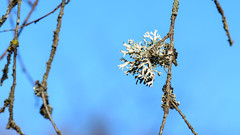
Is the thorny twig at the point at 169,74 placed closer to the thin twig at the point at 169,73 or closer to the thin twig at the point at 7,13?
the thin twig at the point at 169,73

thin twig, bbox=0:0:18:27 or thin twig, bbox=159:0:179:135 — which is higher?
thin twig, bbox=0:0:18:27

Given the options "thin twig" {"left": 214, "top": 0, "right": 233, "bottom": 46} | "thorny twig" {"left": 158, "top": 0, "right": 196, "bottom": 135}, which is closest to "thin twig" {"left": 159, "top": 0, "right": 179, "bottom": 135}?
"thorny twig" {"left": 158, "top": 0, "right": 196, "bottom": 135}

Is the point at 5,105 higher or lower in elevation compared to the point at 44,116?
higher

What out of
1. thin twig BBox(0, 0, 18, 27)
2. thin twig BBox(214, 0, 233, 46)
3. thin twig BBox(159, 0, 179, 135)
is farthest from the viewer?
thin twig BBox(0, 0, 18, 27)

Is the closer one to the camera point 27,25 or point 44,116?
point 44,116

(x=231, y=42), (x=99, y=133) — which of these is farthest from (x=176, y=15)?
(x=99, y=133)

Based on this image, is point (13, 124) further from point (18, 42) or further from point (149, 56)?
point (149, 56)

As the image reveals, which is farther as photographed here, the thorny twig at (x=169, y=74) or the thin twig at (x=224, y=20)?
the thorny twig at (x=169, y=74)

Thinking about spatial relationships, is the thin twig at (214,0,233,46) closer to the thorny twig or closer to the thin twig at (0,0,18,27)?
the thorny twig

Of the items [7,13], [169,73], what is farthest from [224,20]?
[7,13]

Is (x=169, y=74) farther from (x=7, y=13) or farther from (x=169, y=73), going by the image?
(x=7, y=13)

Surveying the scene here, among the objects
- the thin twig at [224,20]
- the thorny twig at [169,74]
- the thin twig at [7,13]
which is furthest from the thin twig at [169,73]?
the thin twig at [7,13]
